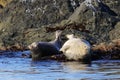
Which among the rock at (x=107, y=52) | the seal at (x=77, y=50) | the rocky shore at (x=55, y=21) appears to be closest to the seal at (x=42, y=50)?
the seal at (x=77, y=50)

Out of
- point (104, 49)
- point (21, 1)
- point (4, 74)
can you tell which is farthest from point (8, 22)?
point (4, 74)

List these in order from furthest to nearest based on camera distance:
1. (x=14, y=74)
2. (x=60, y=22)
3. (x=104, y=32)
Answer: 1. (x=60, y=22)
2. (x=104, y=32)
3. (x=14, y=74)

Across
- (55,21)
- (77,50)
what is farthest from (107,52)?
(55,21)

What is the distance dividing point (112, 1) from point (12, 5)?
715 centimetres

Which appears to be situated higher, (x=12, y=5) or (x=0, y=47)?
(x=12, y=5)

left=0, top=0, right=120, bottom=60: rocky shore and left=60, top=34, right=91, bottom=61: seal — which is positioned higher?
left=0, top=0, right=120, bottom=60: rocky shore

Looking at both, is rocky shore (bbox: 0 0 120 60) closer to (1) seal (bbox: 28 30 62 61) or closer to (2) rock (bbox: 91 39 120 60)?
(2) rock (bbox: 91 39 120 60)

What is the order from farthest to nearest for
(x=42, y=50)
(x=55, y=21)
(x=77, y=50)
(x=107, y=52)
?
1. (x=55, y=21)
2. (x=107, y=52)
3. (x=42, y=50)
4. (x=77, y=50)

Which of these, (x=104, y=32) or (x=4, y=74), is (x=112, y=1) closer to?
(x=104, y=32)

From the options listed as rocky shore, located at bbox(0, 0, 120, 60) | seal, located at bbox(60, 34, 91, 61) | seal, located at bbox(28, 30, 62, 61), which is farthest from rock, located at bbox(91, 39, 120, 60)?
rocky shore, located at bbox(0, 0, 120, 60)

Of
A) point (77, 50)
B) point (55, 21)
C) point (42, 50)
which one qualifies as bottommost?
point (77, 50)

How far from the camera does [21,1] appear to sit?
34.9m

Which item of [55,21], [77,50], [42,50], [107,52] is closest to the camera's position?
[77,50]

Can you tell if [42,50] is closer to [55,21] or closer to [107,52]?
[107,52]
